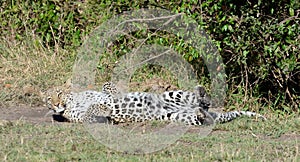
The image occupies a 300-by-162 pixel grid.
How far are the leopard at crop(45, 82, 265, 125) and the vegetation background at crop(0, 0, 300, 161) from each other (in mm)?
278

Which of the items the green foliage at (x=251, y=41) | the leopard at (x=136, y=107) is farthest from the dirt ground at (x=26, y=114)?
the green foliage at (x=251, y=41)

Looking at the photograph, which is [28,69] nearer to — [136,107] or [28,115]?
[28,115]

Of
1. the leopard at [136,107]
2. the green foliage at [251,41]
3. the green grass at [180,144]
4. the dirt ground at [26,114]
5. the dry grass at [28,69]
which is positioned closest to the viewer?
the green grass at [180,144]

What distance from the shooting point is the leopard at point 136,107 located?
6.95m

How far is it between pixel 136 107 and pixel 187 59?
1178 millimetres

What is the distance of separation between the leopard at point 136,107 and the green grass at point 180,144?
259 mm

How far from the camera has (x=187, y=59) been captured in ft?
26.0

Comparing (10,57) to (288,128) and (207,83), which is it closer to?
(207,83)

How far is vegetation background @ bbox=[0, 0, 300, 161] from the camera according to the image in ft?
18.0

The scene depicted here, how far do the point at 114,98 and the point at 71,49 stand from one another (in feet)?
9.30

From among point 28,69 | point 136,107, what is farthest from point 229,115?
point 28,69

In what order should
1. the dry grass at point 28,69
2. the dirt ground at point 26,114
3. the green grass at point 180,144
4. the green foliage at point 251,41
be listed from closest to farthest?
the green grass at point 180,144, the green foliage at point 251,41, the dirt ground at point 26,114, the dry grass at point 28,69

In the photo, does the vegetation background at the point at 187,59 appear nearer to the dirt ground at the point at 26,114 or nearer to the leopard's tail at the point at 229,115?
the dirt ground at the point at 26,114

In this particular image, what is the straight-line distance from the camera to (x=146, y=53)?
8.42 m
